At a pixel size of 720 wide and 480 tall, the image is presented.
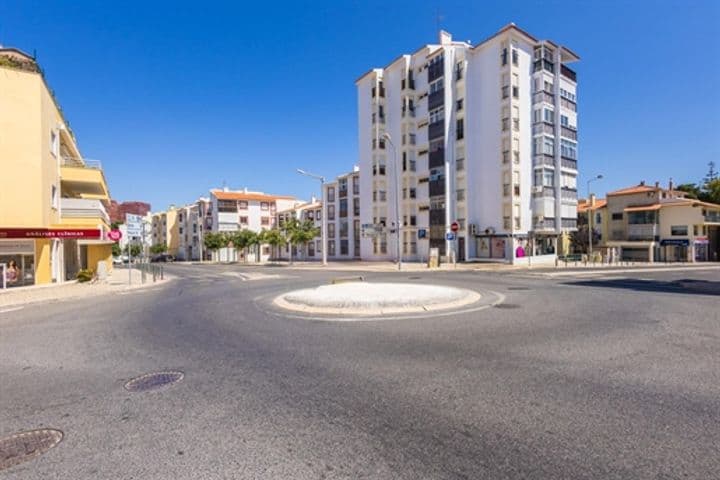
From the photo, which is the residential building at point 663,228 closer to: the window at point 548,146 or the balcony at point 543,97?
the window at point 548,146

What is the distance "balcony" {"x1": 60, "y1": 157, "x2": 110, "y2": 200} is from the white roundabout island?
2380 cm

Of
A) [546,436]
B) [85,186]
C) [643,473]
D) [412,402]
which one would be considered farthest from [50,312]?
[85,186]

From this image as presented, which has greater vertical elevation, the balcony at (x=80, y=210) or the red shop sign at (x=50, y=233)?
the balcony at (x=80, y=210)

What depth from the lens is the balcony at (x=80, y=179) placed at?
26.0 meters

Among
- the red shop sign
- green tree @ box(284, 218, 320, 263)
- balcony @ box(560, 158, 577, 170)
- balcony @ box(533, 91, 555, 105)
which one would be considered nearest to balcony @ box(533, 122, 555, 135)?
balcony @ box(533, 91, 555, 105)

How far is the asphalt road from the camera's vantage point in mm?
3094

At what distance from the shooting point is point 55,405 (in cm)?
446

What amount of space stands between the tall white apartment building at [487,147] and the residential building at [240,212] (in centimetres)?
3713

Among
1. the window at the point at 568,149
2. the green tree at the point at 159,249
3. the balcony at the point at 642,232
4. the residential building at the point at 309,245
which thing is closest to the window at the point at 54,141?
the residential building at the point at 309,245

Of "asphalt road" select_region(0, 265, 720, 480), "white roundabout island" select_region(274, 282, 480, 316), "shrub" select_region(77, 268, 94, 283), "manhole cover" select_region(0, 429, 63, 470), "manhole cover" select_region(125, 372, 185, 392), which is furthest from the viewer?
"shrub" select_region(77, 268, 94, 283)

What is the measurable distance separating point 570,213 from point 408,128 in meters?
23.6

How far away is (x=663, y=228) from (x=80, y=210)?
→ 64731 mm

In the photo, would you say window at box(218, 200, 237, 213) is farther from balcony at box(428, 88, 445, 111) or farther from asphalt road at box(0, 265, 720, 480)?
asphalt road at box(0, 265, 720, 480)

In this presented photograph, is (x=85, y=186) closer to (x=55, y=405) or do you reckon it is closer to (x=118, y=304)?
(x=118, y=304)
